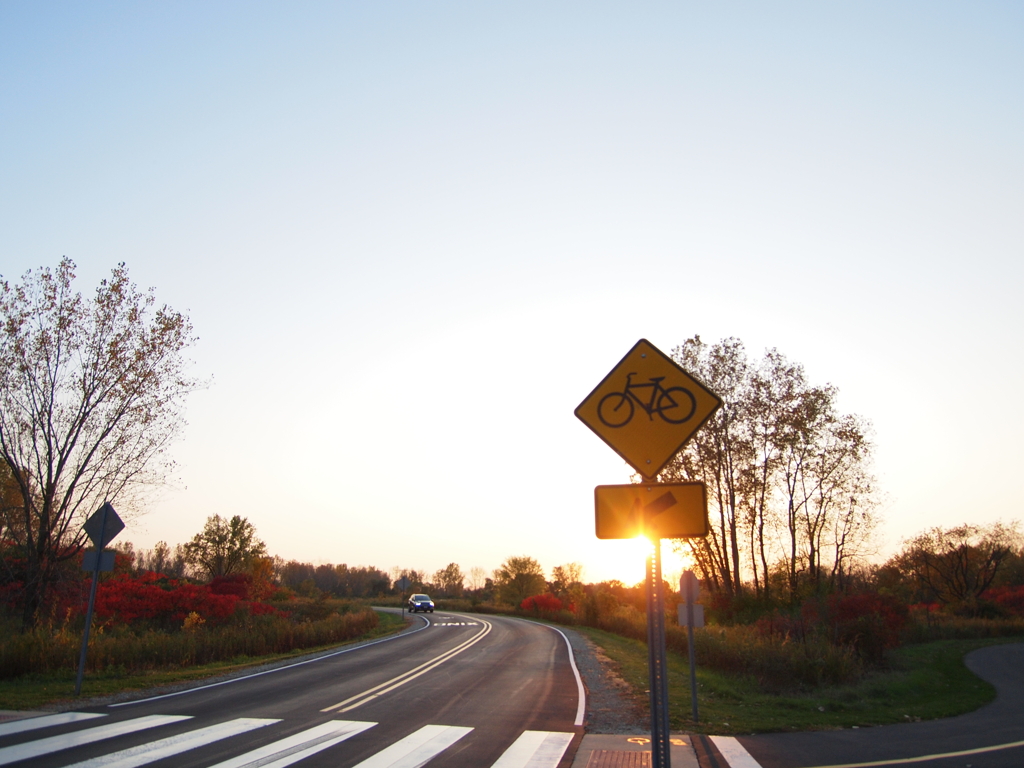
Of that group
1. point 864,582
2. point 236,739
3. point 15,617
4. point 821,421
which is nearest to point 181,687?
point 236,739

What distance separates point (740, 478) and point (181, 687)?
1018 inches

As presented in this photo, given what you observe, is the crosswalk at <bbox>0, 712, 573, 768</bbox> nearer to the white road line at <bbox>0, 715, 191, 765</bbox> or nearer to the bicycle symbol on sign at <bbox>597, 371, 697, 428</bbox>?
the white road line at <bbox>0, 715, 191, 765</bbox>

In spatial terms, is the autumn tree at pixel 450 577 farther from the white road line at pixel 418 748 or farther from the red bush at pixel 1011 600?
the white road line at pixel 418 748

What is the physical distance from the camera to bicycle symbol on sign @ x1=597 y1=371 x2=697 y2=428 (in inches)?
160

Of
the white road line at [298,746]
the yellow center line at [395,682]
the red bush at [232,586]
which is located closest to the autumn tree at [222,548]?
the red bush at [232,586]

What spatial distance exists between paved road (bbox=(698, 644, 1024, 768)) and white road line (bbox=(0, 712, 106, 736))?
8106 mm

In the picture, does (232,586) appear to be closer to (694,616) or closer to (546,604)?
(694,616)

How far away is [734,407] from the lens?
1286 inches

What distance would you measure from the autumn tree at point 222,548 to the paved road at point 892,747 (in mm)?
51927

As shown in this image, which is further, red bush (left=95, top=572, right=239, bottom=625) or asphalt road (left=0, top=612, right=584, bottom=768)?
red bush (left=95, top=572, right=239, bottom=625)

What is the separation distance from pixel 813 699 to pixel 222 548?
50.8 m

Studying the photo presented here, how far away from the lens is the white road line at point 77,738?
6984 millimetres

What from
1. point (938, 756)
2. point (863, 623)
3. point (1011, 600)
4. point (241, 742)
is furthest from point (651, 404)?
point (1011, 600)

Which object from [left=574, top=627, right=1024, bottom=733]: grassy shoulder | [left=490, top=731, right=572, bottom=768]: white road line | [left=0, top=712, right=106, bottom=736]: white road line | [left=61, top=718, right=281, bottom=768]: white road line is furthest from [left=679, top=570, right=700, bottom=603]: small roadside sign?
[left=0, top=712, right=106, bottom=736]: white road line
